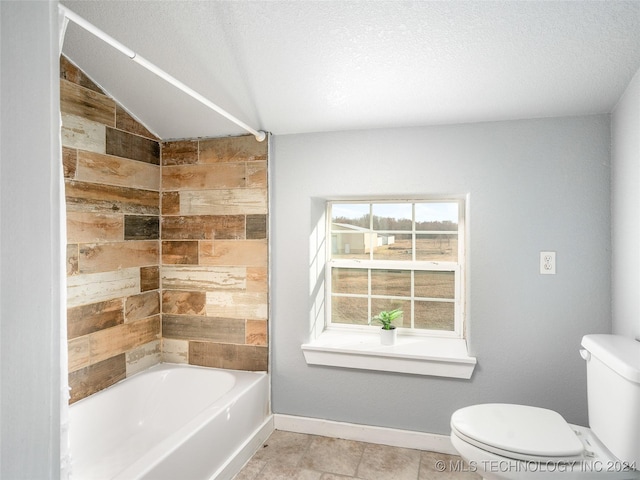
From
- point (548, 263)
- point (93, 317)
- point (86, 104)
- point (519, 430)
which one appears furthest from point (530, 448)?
point (86, 104)

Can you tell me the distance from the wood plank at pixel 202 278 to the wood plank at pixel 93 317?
0.41m

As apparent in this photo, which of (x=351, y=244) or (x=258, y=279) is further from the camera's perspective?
(x=351, y=244)

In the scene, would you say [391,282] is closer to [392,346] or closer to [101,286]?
[392,346]

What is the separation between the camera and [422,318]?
9.30ft

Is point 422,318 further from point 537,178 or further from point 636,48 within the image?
point 636,48

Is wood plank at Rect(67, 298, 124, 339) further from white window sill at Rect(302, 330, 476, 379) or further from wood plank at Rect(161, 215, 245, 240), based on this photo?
white window sill at Rect(302, 330, 476, 379)

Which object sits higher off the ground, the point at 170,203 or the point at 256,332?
the point at 170,203

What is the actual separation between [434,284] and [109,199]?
2.11 m

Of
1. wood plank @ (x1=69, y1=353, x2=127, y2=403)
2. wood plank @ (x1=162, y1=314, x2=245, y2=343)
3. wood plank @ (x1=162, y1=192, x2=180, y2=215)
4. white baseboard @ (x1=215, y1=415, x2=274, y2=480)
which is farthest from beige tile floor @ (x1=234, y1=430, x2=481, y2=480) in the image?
wood plank @ (x1=162, y1=192, x2=180, y2=215)

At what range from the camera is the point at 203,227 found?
2865 mm

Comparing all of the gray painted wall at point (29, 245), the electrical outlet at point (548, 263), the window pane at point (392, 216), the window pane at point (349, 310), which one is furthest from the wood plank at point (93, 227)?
the electrical outlet at point (548, 263)

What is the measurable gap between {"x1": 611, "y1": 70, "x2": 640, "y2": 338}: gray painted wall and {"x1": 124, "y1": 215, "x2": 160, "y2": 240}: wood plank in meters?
2.72

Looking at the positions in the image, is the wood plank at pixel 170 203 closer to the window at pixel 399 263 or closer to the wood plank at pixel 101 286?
the wood plank at pixel 101 286

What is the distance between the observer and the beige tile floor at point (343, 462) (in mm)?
2254
